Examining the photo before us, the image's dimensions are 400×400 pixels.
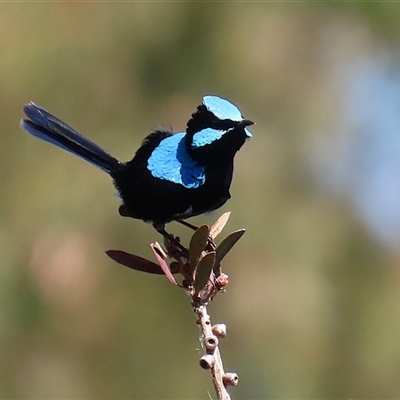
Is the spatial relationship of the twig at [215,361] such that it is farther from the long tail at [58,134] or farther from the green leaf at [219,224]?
the long tail at [58,134]

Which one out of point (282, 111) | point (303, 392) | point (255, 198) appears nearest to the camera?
point (303, 392)

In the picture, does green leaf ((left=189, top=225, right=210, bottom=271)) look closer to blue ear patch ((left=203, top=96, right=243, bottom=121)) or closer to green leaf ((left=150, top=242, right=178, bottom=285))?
green leaf ((left=150, top=242, right=178, bottom=285))

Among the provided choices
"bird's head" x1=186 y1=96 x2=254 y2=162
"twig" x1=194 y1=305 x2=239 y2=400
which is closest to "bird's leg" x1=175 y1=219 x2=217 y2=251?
"bird's head" x1=186 y1=96 x2=254 y2=162

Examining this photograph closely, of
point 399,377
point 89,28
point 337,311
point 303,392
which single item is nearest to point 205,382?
point 303,392

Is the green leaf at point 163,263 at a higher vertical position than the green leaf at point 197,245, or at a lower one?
lower

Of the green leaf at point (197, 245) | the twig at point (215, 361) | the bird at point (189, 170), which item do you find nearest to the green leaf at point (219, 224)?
the green leaf at point (197, 245)

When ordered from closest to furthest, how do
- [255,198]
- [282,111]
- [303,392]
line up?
[303,392] < [255,198] < [282,111]

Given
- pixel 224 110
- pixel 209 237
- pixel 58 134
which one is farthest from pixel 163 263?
pixel 58 134

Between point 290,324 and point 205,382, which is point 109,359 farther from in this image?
point 290,324
